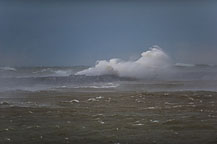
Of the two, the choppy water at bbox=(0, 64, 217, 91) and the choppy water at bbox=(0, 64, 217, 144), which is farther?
the choppy water at bbox=(0, 64, 217, 91)

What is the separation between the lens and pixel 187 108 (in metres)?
6.51

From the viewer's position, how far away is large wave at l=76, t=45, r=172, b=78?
5.79 metres

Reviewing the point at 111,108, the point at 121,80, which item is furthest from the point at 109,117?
the point at 121,80

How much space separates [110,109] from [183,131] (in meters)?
1.46

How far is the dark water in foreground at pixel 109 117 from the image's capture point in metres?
4.80

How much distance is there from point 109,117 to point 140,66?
113 cm

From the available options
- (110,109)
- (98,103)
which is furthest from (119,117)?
(98,103)

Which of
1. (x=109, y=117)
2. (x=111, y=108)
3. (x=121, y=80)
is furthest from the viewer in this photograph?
(x=121, y=80)

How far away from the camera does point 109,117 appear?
573cm

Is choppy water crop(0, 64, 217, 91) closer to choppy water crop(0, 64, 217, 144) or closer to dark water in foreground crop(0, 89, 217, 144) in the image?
choppy water crop(0, 64, 217, 144)

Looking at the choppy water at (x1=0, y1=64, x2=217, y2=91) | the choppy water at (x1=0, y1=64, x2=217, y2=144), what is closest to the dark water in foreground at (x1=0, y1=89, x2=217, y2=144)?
the choppy water at (x1=0, y1=64, x2=217, y2=144)

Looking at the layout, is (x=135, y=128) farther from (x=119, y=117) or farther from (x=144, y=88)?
(x=144, y=88)

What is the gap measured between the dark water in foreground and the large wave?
0.42 m

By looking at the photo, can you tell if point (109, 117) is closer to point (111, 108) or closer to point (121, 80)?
point (111, 108)
